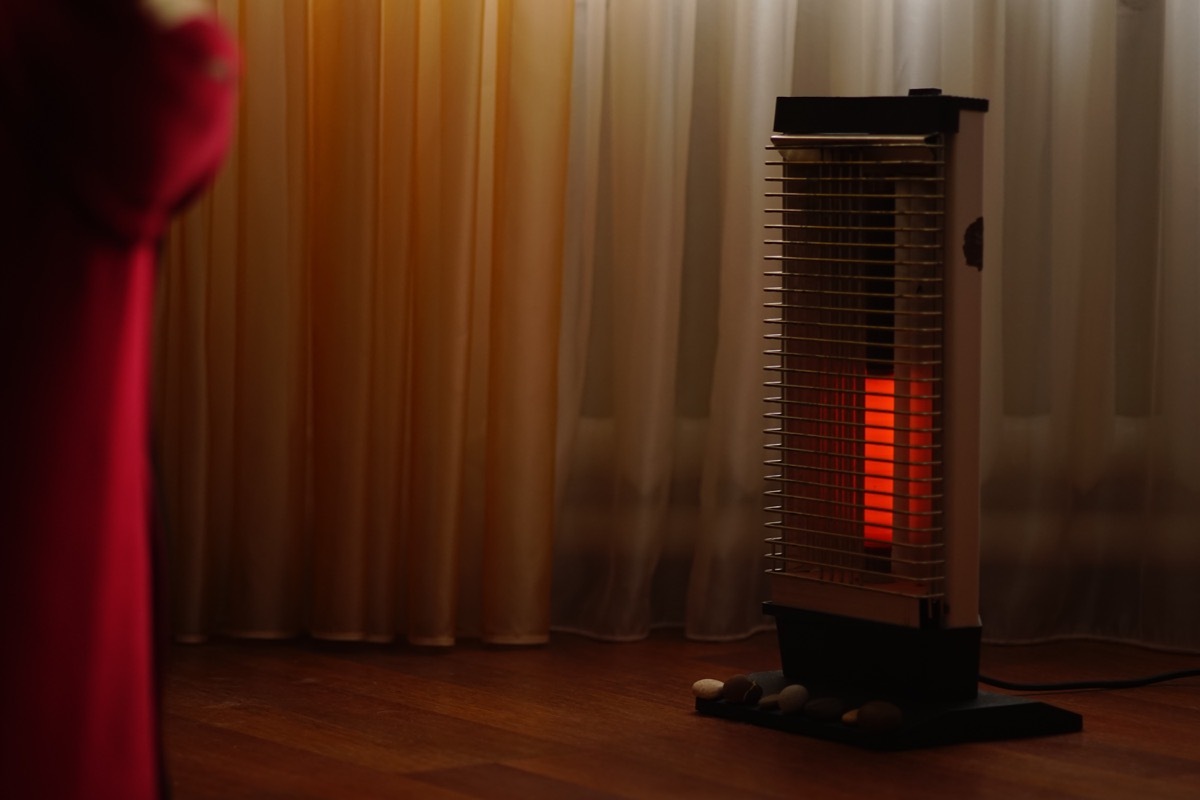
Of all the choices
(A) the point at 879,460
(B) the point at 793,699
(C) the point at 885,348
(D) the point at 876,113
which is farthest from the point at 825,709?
(D) the point at 876,113

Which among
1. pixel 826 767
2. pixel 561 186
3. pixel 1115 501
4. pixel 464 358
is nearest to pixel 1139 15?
pixel 1115 501

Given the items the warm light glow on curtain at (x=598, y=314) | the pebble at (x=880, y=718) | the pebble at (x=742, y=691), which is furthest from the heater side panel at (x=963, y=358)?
the warm light glow on curtain at (x=598, y=314)

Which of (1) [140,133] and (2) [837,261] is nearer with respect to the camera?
(1) [140,133]

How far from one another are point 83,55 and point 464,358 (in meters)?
1.16

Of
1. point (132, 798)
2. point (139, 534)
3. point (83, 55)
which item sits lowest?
point (132, 798)

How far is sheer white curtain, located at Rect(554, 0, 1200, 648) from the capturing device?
215cm

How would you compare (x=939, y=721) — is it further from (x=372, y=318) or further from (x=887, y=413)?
(x=372, y=318)

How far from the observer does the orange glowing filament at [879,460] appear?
1.61 metres

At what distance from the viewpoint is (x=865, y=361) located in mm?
1628

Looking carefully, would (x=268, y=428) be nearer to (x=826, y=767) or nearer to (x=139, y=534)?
(x=826, y=767)

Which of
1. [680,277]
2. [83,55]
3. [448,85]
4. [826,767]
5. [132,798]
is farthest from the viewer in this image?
[680,277]

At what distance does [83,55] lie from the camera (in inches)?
35.5

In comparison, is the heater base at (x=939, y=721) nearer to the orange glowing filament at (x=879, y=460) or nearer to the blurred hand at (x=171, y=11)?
the orange glowing filament at (x=879, y=460)

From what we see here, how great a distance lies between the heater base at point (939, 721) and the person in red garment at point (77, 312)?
786mm
